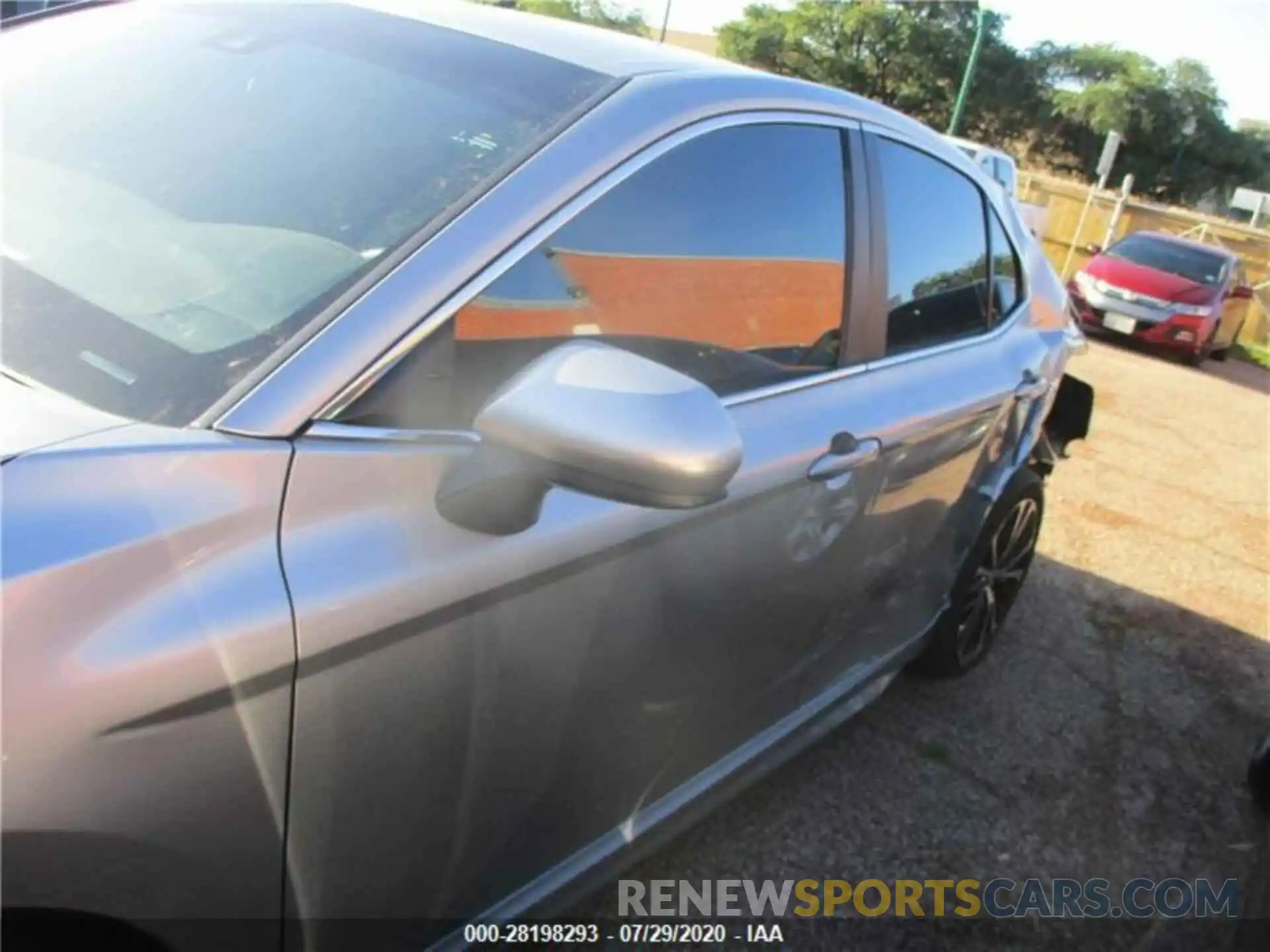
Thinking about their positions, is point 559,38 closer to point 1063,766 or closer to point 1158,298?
point 1063,766

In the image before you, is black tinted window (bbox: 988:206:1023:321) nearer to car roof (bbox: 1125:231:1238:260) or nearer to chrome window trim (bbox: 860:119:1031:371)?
chrome window trim (bbox: 860:119:1031:371)

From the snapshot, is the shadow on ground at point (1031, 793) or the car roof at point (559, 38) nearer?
the car roof at point (559, 38)

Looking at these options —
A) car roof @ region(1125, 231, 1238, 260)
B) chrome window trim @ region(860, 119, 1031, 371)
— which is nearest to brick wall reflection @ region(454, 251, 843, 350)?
chrome window trim @ region(860, 119, 1031, 371)

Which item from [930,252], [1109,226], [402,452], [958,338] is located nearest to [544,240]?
[402,452]

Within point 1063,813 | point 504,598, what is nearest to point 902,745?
point 1063,813

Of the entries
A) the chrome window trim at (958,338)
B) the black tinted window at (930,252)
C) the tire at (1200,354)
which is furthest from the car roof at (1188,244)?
the black tinted window at (930,252)

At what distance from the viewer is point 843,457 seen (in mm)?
2354

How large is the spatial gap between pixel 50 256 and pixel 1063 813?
302 cm

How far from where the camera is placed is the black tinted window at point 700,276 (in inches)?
66.2

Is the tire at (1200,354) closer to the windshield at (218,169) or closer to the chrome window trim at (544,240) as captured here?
the chrome window trim at (544,240)

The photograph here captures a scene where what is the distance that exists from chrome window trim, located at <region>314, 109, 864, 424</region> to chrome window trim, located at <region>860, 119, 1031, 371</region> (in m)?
0.35

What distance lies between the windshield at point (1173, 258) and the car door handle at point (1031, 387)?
39.8ft

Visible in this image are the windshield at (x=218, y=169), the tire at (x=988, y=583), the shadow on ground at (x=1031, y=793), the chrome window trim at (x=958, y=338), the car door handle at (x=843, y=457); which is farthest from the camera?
the tire at (x=988, y=583)

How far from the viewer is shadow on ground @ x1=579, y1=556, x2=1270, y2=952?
2.89 meters
